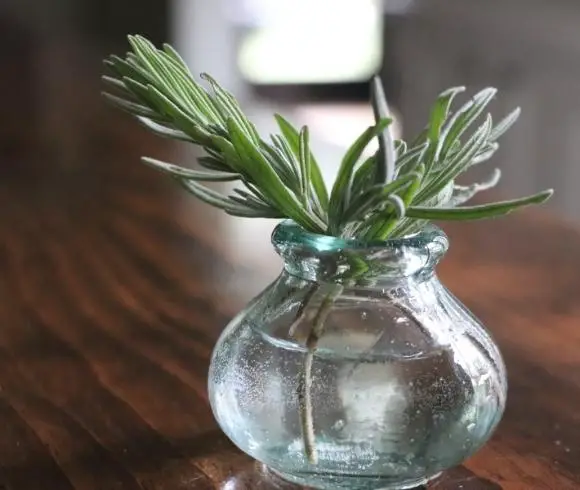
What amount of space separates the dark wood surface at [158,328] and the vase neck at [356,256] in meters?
0.11

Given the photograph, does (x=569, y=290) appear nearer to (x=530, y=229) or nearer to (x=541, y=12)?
(x=530, y=229)

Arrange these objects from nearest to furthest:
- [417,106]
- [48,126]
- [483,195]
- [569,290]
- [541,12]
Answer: [569,290] < [483,195] < [48,126] < [541,12] < [417,106]

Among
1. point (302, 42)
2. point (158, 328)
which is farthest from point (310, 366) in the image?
point (302, 42)

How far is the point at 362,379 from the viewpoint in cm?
44

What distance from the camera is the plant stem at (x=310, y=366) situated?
435 millimetres

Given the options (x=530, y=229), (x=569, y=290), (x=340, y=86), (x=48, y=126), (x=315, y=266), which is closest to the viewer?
(x=315, y=266)

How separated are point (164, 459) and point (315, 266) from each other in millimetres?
141

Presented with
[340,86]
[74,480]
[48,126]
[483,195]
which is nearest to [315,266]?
[74,480]

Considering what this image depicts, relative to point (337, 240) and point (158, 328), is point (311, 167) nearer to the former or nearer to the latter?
point (337, 240)

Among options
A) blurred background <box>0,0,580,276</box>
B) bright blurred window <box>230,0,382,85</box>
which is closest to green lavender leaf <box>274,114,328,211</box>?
blurred background <box>0,0,580,276</box>

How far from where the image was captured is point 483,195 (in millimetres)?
1072

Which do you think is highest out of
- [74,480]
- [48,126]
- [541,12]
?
[541,12]

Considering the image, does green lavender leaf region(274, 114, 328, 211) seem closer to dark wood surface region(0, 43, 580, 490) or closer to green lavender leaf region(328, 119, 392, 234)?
green lavender leaf region(328, 119, 392, 234)

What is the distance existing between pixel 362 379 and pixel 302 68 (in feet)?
8.89
